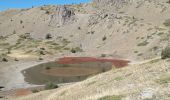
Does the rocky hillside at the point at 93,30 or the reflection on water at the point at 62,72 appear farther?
the rocky hillside at the point at 93,30

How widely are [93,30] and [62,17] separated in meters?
19.9

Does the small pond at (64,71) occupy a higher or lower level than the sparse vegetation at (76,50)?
higher

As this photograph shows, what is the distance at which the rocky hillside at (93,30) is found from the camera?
95.1 meters

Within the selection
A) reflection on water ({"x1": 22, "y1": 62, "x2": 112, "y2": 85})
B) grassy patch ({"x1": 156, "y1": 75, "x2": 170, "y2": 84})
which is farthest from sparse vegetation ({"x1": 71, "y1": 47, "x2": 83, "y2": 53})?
grassy patch ({"x1": 156, "y1": 75, "x2": 170, "y2": 84})

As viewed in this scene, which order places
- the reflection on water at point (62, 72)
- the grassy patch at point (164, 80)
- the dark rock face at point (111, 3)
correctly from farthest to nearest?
the dark rock face at point (111, 3), the reflection on water at point (62, 72), the grassy patch at point (164, 80)

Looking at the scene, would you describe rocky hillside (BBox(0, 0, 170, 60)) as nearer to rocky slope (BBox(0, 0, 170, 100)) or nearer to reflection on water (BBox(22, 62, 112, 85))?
rocky slope (BBox(0, 0, 170, 100))

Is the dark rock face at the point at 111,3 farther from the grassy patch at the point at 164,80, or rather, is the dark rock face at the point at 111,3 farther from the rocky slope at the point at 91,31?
the grassy patch at the point at 164,80

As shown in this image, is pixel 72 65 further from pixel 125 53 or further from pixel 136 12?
pixel 136 12

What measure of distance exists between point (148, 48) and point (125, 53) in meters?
6.37

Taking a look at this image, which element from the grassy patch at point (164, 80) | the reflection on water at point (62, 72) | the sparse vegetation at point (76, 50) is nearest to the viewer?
the grassy patch at point (164, 80)

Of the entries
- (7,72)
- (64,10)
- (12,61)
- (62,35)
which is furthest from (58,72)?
(64,10)

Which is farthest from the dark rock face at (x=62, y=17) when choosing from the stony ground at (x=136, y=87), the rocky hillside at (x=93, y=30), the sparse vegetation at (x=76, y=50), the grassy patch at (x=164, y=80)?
the grassy patch at (x=164, y=80)

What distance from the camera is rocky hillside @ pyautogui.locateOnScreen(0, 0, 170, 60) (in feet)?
312

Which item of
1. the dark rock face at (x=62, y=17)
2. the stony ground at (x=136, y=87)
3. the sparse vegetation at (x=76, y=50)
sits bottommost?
the sparse vegetation at (x=76, y=50)
